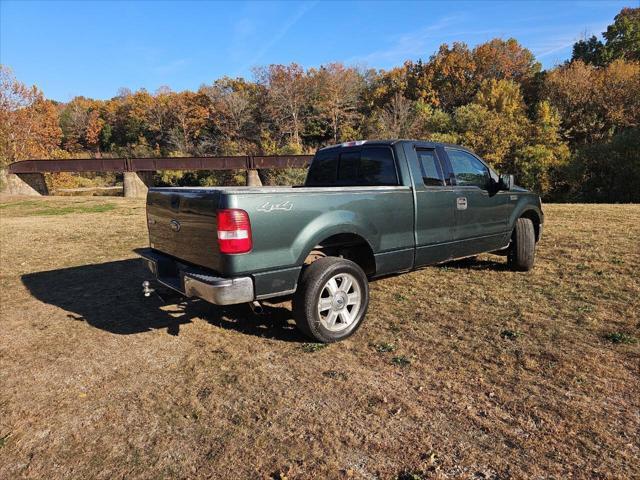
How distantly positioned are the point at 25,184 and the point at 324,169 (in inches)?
1180

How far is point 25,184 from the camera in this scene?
92.8 feet

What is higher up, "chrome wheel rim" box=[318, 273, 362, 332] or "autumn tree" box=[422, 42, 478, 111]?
"autumn tree" box=[422, 42, 478, 111]

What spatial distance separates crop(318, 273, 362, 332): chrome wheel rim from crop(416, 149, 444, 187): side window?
5.24ft

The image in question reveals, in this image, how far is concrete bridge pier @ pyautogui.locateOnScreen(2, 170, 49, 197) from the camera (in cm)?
2695

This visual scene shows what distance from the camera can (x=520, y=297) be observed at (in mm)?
5105

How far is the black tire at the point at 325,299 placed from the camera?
3.80 m

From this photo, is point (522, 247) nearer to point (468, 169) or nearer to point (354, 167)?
point (468, 169)

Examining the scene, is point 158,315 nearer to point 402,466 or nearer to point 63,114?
point 402,466

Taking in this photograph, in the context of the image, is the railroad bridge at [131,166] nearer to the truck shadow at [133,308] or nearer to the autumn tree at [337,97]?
the truck shadow at [133,308]

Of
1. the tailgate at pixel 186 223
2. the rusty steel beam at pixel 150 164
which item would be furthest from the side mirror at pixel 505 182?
the rusty steel beam at pixel 150 164

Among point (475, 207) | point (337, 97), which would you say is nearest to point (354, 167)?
point (475, 207)

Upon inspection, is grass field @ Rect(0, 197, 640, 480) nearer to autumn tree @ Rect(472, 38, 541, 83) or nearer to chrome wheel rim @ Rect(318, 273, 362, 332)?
chrome wheel rim @ Rect(318, 273, 362, 332)

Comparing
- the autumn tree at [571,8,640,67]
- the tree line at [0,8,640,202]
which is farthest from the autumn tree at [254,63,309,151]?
the autumn tree at [571,8,640,67]

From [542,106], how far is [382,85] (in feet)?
82.7
